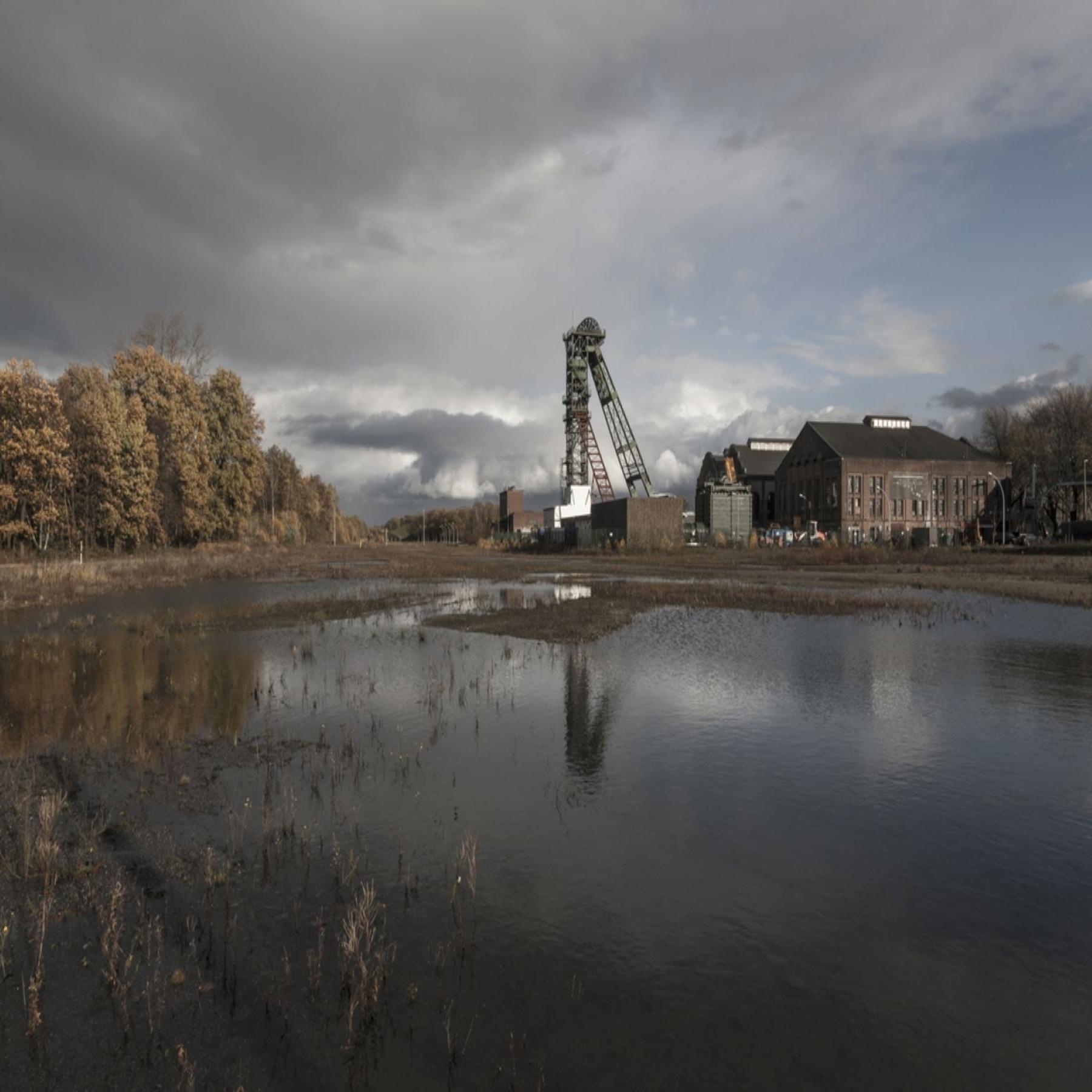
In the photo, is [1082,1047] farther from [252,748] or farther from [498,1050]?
[252,748]

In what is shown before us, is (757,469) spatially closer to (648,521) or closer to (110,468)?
(648,521)

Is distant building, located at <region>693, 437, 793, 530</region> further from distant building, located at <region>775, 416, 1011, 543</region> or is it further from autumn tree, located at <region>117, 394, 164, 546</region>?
autumn tree, located at <region>117, 394, 164, 546</region>

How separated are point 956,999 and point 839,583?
32.2m

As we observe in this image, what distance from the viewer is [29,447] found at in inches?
1641

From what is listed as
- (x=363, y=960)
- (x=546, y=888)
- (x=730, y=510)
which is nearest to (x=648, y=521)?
(x=730, y=510)

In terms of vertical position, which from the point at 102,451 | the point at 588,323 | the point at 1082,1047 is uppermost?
the point at 588,323

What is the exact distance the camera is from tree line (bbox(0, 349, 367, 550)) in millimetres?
42438

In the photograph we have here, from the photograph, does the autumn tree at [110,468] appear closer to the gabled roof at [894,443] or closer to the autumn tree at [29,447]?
the autumn tree at [29,447]

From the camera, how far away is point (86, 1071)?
374 cm

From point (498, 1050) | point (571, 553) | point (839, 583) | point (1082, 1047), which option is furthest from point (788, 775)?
point (571, 553)

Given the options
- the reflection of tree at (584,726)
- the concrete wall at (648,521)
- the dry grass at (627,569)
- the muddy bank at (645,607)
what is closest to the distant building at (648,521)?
the concrete wall at (648,521)

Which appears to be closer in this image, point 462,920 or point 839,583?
point 462,920

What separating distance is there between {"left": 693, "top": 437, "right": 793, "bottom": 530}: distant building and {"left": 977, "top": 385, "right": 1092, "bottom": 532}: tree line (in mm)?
31597

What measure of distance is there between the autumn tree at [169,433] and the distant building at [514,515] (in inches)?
3374
